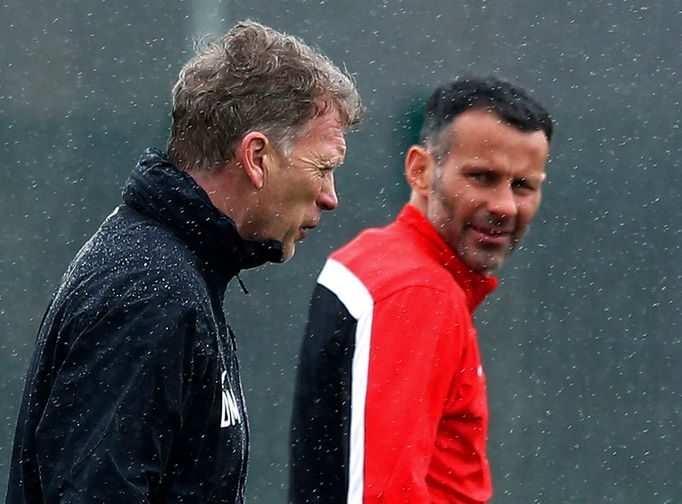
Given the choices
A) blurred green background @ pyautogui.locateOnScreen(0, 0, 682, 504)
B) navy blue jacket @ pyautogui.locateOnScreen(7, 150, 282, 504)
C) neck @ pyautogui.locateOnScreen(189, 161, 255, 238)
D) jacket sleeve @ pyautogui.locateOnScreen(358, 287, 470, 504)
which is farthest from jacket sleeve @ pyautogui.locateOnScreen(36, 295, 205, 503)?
blurred green background @ pyautogui.locateOnScreen(0, 0, 682, 504)

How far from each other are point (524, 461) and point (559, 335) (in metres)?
0.51

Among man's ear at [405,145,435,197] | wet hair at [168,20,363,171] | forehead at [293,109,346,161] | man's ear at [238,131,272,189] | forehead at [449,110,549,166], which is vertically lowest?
man's ear at [405,145,435,197]

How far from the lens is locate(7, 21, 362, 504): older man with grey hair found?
6.41 ft

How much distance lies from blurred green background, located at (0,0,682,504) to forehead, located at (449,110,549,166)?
7.21 ft

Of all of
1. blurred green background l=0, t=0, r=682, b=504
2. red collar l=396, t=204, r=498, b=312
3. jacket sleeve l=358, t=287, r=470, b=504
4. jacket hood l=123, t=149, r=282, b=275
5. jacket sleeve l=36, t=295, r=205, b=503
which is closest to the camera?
jacket sleeve l=36, t=295, r=205, b=503

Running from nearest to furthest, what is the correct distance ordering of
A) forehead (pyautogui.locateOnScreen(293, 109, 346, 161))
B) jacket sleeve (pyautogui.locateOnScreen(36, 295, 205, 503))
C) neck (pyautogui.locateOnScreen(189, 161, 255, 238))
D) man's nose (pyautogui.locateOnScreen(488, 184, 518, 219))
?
1. jacket sleeve (pyautogui.locateOnScreen(36, 295, 205, 503))
2. neck (pyautogui.locateOnScreen(189, 161, 255, 238))
3. forehead (pyautogui.locateOnScreen(293, 109, 346, 161))
4. man's nose (pyautogui.locateOnScreen(488, 184, 518, 219))

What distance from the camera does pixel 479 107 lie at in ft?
9.93

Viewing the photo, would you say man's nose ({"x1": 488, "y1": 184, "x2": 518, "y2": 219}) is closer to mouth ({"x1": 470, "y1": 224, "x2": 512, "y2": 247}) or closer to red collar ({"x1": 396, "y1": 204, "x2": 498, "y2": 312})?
mouth ({"x1": 470, "y1": 224, "x2": 512, "y2": 247})

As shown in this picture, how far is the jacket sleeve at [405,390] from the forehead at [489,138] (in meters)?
0.48

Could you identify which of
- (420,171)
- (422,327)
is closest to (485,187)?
(420,171)

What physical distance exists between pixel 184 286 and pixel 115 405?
8.3 inches

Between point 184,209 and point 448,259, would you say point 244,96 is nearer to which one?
point 184,209

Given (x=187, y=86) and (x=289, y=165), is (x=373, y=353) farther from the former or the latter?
(x=187, y=86)

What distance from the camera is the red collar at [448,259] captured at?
9.25 feet
